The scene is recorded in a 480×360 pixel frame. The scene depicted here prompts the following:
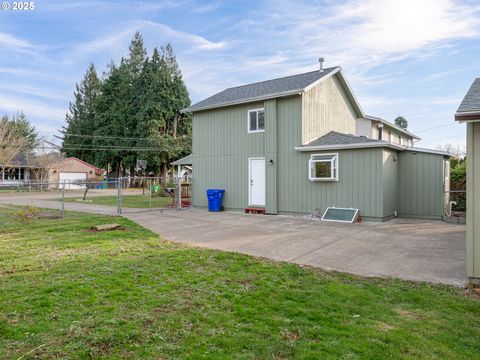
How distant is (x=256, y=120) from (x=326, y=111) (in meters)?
3.15

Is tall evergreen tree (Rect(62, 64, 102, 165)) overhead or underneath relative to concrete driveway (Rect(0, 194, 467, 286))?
Answer: overhead

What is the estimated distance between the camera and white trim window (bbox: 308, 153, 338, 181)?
12180 mm

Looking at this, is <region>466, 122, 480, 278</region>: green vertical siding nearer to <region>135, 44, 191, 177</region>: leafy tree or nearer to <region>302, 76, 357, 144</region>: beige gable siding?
<region>302, 76, 357, 144</region>: beige gable siding

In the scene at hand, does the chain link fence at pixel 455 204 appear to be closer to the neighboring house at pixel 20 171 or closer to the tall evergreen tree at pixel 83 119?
the neighboring house at pixel 20 171

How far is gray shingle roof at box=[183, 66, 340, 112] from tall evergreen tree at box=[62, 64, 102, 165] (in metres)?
35.2

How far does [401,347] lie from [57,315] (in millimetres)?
3461

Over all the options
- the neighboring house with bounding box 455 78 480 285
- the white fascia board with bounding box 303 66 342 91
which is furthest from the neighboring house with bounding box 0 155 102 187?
the neighboring house with bounding box 455 78 480 285

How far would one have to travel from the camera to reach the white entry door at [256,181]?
13914mm

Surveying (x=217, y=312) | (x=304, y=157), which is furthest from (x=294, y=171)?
(x=217, y=312)

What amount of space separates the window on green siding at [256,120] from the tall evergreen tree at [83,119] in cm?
3761

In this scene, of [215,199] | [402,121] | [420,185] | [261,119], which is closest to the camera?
A: [420,185]

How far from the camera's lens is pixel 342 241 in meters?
8.13

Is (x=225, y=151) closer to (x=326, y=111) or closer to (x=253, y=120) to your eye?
(x=253, y=120)

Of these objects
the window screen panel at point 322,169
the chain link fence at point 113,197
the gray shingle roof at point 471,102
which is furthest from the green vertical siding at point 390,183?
the chain link fence at point 113,197
